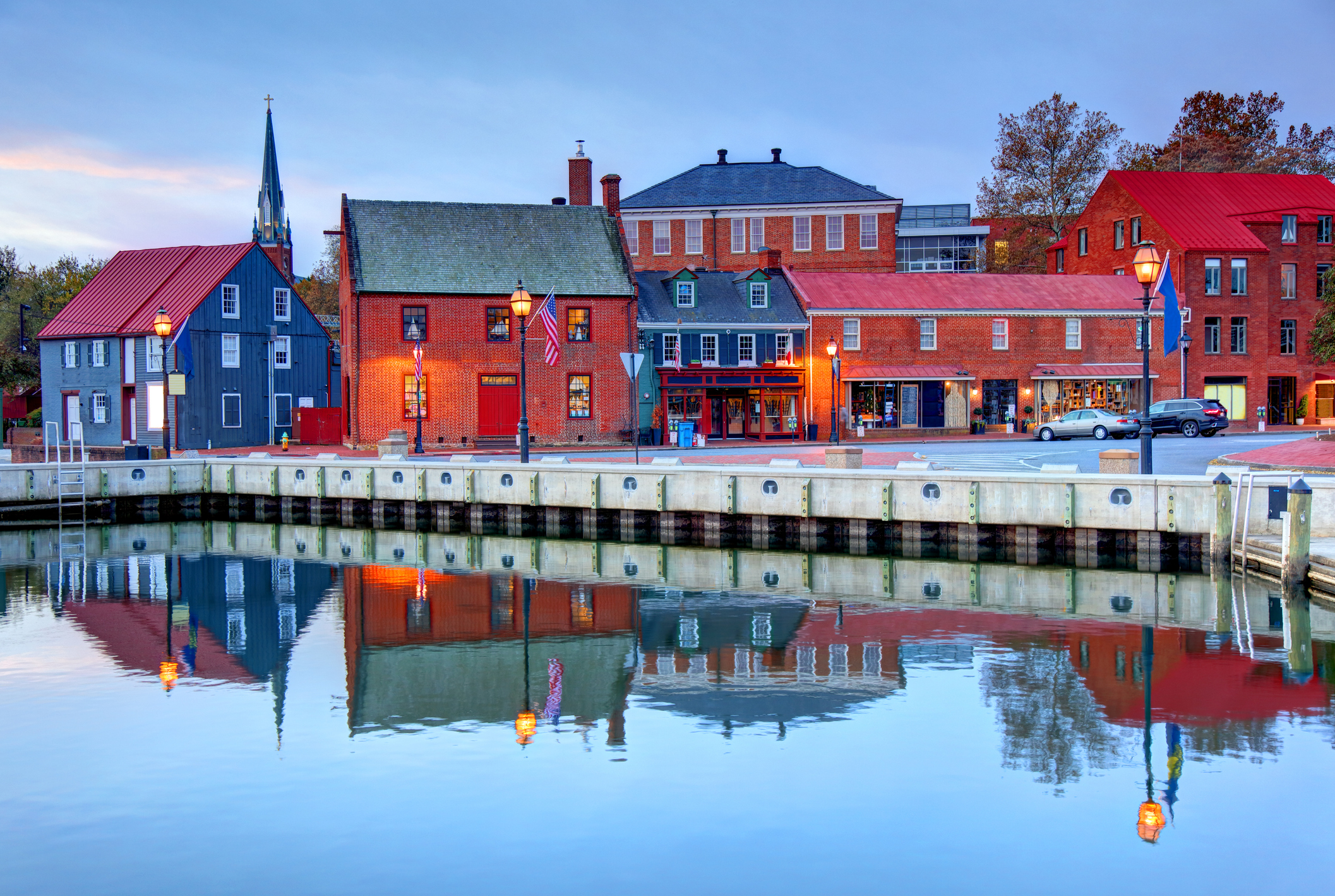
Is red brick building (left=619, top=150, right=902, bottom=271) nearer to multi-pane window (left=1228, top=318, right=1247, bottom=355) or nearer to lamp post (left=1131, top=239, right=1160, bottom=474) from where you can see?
multi-pane window (left=1228, top=318, right=1247, bottom=355)

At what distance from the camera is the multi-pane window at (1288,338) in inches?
2363

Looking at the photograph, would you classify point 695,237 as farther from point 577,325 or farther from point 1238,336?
point 1238,336

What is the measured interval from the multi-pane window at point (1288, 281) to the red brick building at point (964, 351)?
735 cm

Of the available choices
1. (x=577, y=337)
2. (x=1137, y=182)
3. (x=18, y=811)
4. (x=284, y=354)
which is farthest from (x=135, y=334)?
(x=1137, y=182)

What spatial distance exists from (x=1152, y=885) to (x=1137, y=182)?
195 ft

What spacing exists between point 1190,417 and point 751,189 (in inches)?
1136

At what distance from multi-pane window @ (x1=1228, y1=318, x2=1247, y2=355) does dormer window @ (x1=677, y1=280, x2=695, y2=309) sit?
2758 cm

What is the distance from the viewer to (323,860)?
9812mm

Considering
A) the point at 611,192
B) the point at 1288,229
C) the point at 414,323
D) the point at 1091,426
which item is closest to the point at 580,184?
the point at 611,192

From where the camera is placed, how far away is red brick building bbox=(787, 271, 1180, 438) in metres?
54.8

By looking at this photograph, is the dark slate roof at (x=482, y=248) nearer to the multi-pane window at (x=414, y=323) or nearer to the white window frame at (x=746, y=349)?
the multi-pane window at (x=414, y=323)

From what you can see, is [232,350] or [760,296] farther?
[760,296]

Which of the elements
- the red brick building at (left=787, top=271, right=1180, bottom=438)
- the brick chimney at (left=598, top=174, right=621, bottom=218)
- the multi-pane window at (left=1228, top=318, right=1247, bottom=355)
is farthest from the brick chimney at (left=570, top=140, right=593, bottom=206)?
the multi-pane window at (left=1228, top=318, right=1247, bottom=355)

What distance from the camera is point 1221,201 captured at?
62.1m
